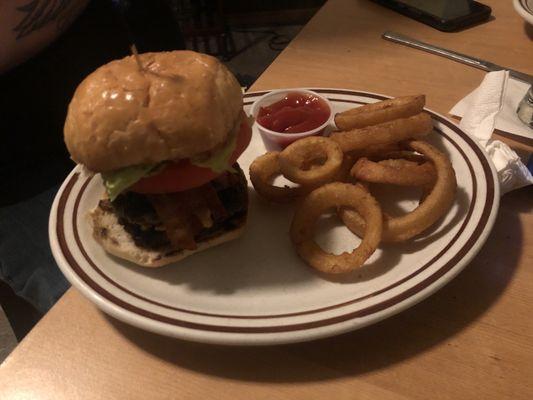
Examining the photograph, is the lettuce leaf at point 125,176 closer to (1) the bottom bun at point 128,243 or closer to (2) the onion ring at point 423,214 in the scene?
(1) the bottom bun at point 128,243

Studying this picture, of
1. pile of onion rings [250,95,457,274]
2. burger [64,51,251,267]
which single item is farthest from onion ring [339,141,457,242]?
burger [64,51,251,267]

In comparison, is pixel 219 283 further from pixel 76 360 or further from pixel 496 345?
pixel 496 345

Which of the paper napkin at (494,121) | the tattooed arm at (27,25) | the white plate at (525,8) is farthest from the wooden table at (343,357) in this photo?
the white plate at (525,8)

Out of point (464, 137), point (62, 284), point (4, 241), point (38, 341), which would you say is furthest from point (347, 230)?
point (4, 241)

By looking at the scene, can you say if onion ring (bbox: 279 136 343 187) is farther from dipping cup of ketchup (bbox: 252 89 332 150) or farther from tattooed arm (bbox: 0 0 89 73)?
tattooed arm (bbox: 0 0 89 73)

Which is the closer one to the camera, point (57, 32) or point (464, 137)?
point (464, 137)

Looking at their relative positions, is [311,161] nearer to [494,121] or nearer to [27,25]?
[494,121]
